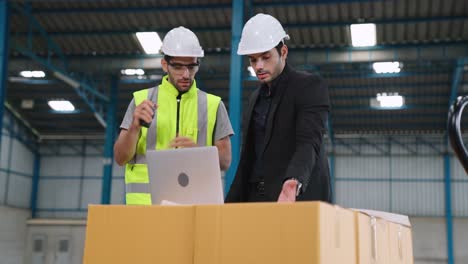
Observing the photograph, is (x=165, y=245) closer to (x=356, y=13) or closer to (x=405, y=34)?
(x=356, y=13)

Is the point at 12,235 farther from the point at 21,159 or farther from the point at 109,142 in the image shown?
the point at 109,142

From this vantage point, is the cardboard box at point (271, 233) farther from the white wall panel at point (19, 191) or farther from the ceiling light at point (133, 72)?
the white wall panel at point (19, 191)

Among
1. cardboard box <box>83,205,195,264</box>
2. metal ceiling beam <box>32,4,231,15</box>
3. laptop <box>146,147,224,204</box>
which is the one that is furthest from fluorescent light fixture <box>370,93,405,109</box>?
cardboard box <box>83,205,195,264</box>

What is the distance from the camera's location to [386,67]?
66.7ft

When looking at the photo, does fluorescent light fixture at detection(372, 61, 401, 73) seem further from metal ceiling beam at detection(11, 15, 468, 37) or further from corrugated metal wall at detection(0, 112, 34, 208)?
corrugated metal wall at detection(0, 112, 34, 208)

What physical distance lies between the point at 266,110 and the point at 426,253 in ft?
78.8

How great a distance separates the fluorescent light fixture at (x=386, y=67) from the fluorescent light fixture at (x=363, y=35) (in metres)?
1.40

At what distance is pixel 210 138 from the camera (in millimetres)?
3971

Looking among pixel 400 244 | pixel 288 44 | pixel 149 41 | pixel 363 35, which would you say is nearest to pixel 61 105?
pixel 149 41

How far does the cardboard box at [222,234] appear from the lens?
2.09m

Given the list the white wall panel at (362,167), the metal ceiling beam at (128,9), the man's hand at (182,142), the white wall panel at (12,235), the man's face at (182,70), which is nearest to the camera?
the man's hand at (182,142)

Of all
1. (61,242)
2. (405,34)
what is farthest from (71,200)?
(405,34)

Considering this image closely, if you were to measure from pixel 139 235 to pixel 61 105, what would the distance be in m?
24.8

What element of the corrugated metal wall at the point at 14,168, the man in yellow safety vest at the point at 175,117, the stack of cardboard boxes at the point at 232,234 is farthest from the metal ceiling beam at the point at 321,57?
the stack of cardboard boxes at the point at 232,234
